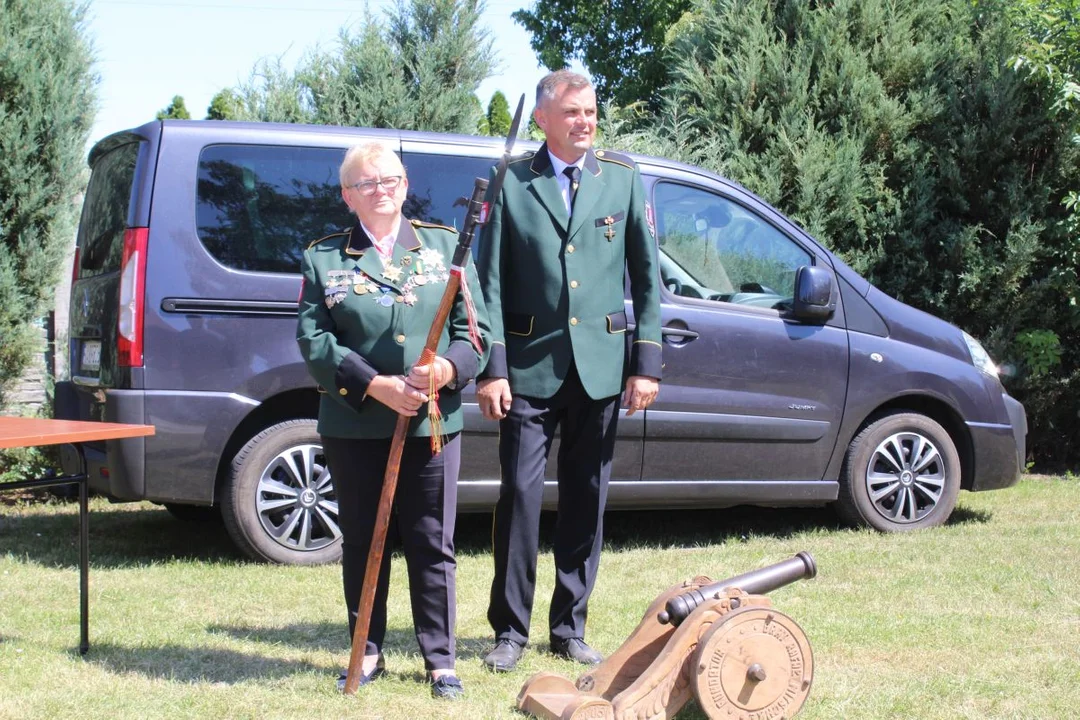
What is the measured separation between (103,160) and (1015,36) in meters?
6.46

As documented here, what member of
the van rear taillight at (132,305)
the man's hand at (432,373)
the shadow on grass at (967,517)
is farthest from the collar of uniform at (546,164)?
the shadow on grass at (967,517)

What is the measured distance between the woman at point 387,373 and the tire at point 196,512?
3.03 metres

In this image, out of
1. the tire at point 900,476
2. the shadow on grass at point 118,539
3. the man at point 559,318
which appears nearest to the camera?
the man at point 559,318

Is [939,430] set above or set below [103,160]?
below

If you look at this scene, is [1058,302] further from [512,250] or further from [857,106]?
[512,250]

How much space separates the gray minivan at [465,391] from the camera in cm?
517

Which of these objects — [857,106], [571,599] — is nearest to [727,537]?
[571,599]

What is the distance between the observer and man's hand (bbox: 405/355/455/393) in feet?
10.7

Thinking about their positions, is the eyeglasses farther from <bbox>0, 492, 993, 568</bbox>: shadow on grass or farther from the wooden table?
<bbox>0, 492, 993, 568</bbox>: shadow on grass

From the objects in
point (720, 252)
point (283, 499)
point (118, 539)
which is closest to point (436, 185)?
point (720, 252)

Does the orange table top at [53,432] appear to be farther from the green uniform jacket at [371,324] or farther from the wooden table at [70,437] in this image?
the green uniform jacket at [371,324]

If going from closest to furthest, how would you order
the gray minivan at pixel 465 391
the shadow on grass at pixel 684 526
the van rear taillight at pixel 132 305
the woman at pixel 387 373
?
1. the woman at pixel 387 373
2. the van rear taillight at pixel 132 305
3. the gray minivan at pixel 465 391
4. the shadow on grass at pixel 684 526

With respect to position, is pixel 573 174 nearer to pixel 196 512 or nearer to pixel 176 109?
pixel 196 512

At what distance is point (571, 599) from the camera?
3.93 meters
